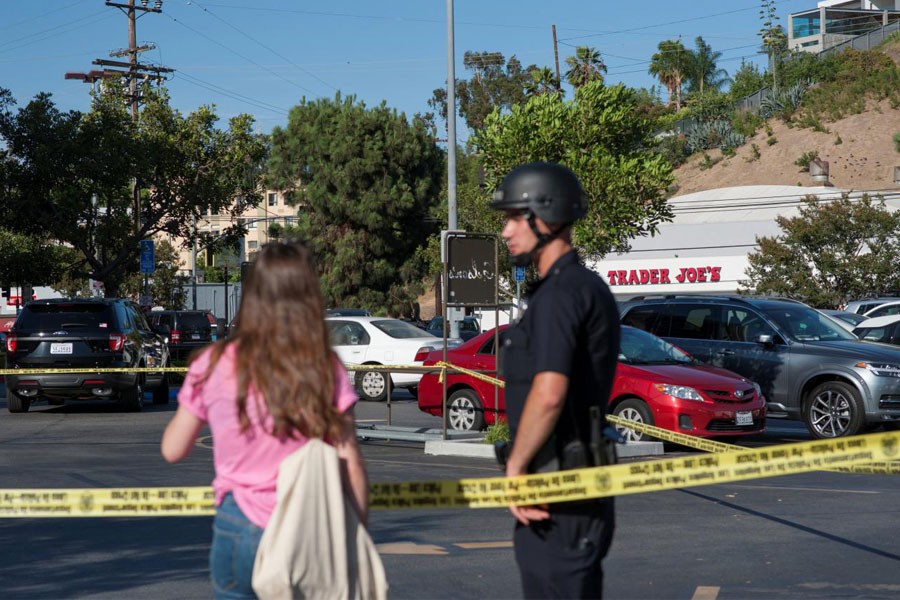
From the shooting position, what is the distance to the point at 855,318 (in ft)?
87.7

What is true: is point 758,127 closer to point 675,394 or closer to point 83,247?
point 83,247

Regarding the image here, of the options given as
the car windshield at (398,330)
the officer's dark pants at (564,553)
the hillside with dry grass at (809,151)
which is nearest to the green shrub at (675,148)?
the hillside with dry grass at (809,151)

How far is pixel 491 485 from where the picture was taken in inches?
175

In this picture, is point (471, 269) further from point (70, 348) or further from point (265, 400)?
point (265, 400)

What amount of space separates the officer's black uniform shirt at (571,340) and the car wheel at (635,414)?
10343mm

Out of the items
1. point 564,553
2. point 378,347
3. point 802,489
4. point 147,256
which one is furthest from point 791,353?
point 147,256

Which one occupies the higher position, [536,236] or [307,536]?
[536,236]

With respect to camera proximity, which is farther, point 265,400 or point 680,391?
point 680,391

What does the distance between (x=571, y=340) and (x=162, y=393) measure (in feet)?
64.2

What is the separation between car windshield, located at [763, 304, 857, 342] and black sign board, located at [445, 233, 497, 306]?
3.94 metres

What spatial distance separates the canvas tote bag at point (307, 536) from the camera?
3535 mm

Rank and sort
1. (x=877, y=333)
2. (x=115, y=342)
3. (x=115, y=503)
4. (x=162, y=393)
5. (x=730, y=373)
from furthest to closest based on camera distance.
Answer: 1. (x=162, y=393)
2. (x=877, y=333)
3. (x=115, y=342)
4. (x=730, y=373)
5. (x=115, y=503)

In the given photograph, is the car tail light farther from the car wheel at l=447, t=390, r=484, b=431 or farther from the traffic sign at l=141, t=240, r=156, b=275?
the traffic sign at l=141, t=240, r=156, b=275

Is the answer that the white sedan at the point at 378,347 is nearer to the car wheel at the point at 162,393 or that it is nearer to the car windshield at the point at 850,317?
the car wheel at the point at 162,393
